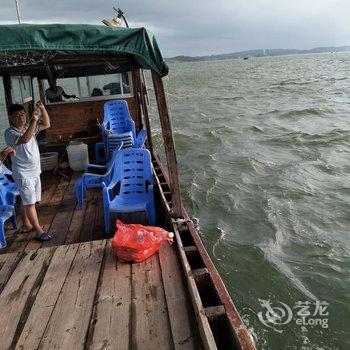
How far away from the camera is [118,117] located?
9156 mm

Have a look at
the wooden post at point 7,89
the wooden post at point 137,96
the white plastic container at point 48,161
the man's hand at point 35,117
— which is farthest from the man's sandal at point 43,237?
the wooden post at point 137,96

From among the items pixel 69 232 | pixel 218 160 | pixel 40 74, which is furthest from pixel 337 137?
pixel 69 232

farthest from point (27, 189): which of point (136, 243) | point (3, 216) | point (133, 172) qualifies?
point (136, 243)

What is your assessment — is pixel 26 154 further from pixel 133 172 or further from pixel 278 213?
pixel 278 213

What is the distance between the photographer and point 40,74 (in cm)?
884

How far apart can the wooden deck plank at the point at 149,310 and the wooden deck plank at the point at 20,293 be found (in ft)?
3.06

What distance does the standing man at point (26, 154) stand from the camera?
4.43 metres

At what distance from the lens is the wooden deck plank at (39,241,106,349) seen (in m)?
2.93

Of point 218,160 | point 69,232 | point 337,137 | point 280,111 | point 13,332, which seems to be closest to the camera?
point 13,332

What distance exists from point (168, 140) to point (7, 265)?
224 centimetres

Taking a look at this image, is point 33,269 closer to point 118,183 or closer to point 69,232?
point 69,232

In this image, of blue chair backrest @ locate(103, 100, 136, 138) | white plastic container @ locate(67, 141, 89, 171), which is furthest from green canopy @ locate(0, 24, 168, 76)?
blue chair backrest @ locate(103, 100, 136, 138)

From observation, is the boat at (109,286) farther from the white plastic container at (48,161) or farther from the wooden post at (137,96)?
the wooden post at (137,96)

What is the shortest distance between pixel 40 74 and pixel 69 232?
16.4 feet
